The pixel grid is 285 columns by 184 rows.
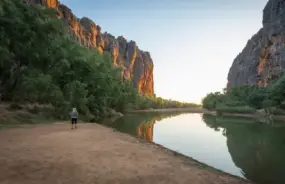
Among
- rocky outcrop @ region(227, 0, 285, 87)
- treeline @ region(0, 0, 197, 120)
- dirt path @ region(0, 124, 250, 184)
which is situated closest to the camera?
dirt path @ region(0, 124, 250, 184)

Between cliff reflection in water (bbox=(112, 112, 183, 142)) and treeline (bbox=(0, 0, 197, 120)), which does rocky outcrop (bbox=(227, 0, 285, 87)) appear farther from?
treeline (bbox=(0, 0, 197, 120))

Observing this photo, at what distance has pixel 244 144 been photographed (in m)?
22.3

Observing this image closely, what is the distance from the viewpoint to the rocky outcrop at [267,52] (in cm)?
11200

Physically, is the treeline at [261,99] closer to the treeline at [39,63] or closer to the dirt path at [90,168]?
the treeline at [39,63]

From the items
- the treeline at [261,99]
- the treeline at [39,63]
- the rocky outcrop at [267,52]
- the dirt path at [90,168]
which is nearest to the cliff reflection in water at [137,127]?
the treeline at [39,63]

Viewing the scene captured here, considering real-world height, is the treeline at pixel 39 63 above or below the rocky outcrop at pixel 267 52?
below

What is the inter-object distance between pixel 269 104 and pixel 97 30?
129651mm

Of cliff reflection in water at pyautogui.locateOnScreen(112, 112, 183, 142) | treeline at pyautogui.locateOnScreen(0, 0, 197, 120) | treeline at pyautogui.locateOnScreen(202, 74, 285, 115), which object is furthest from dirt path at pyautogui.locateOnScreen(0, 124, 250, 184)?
treeline at pyautogui.locateOnScreen(202, 74, 285, 115)

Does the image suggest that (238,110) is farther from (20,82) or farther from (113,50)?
(113,50)

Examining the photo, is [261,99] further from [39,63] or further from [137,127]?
[39,63]

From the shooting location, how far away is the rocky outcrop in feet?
367

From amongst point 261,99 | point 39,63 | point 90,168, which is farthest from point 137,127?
point 261,99

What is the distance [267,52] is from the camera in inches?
4985

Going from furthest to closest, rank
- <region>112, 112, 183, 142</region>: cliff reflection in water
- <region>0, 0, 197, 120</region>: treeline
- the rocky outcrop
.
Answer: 1. the rocky outcrop
2. <region>112, 112, 183, 142</region>: cliff reflection in water
3. <region>0, 0, 197, 120</region>: treeline
